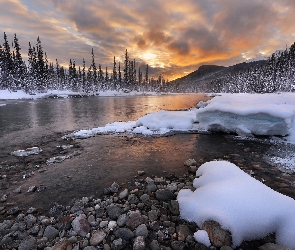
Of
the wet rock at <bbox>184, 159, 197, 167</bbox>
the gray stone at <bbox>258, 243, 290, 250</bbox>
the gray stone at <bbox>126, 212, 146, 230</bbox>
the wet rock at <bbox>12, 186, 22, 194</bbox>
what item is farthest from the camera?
the wet rock at <bbox>184, 159, 197, 167</bbox>

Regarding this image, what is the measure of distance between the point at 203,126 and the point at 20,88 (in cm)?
5977

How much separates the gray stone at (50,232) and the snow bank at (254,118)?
35.1ft

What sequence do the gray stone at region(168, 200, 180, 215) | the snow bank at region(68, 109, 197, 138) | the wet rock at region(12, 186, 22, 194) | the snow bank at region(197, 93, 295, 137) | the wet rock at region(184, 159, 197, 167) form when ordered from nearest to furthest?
the gray stone at region(168, 200, 180, 215) < the wet rock at region(12, 186, 22, 194) < the wet rock at region(184, 159, 197, 167) < the snow bank at region(197, 93, 295, 137) < the snow bank at region(68, 109, 197, 138)

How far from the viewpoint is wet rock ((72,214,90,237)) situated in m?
3.57

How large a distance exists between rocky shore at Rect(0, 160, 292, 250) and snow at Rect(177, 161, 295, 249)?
0.14 metres

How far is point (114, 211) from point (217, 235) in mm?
2199

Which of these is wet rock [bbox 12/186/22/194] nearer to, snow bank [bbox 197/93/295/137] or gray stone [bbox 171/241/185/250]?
gray stone [bbox 171/241/185/250]

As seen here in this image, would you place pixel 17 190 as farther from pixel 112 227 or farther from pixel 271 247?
pixel 271 247

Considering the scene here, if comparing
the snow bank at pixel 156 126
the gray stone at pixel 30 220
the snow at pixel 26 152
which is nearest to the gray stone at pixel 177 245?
the gray stone at pixel 30 220

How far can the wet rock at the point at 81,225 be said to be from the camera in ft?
11.7

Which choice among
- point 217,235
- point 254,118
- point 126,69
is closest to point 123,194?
point 217,235

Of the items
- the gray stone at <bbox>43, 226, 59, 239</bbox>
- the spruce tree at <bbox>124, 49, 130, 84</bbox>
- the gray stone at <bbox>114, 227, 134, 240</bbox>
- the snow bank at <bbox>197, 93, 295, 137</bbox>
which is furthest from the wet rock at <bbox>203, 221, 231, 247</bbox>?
the spruce tree at <bbox>124, 49, 130, 84</bbox>

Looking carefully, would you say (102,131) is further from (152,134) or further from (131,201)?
(131,201)

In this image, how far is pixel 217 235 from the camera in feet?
10.7
